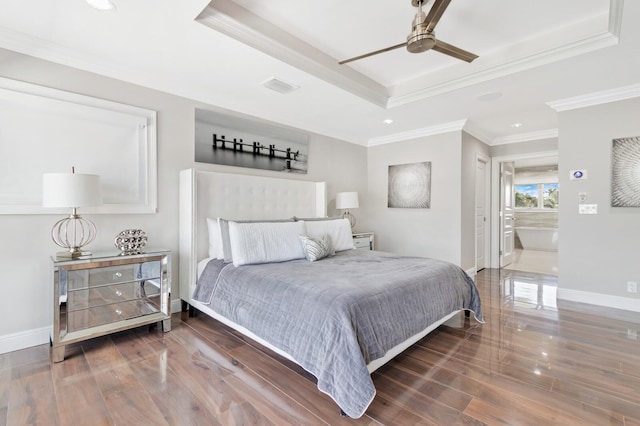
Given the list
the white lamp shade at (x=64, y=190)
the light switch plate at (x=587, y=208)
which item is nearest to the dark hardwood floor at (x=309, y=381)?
the white lamp shade at (x=64, y=190)

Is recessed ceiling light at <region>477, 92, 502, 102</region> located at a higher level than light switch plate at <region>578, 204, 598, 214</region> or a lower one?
higher

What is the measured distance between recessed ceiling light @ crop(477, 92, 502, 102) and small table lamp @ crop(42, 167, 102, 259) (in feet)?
13.1

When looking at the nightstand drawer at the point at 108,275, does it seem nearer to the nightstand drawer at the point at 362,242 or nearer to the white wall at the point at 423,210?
the nightstand drawer at the point at 362,242

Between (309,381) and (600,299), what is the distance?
369cm

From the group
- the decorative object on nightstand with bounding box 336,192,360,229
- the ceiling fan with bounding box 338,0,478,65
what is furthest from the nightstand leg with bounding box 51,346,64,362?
the decorative object on nightstand with bounding box 336,192,360,229

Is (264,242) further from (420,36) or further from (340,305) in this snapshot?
(420,36)

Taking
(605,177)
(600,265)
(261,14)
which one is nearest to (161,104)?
(261,14)

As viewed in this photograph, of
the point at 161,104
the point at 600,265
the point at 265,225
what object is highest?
the point at 161,104

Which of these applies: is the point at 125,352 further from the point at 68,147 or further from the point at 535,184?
the point at 535,184

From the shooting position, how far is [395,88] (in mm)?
3738

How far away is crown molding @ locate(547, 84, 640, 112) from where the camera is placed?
327cm

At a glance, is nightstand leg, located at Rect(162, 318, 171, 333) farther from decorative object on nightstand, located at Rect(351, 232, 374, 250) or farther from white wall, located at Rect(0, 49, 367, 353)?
decorative object on nightstand, located at Rect(351, 232, 374, 250)

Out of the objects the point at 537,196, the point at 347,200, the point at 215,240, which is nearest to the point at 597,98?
the point at 347,200

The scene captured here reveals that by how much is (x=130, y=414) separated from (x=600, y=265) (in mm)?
4755
